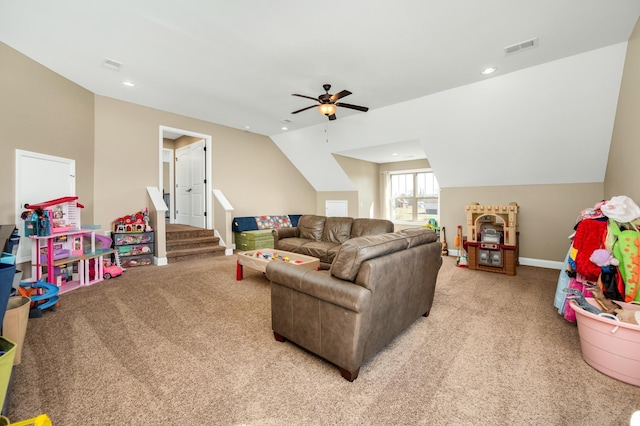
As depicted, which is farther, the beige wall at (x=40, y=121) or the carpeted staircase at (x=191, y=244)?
the carpeted staircase at (x=191, y=244)

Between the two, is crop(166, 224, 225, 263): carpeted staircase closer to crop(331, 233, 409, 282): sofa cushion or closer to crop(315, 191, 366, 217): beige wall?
crop(315, 191, 366, 217): beige wall

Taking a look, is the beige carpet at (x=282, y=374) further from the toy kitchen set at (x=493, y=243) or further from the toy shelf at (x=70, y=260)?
the toy kitchen set at (x=493, y=243)

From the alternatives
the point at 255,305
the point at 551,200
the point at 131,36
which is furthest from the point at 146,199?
the point at 551,200

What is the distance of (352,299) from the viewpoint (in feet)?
5.61

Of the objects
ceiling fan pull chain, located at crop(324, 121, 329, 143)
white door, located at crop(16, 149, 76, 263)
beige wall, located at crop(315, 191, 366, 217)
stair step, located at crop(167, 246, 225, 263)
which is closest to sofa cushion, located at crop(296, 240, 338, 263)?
stair step, located at crop(167, 246, 225, 263)

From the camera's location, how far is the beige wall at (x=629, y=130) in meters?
2.71

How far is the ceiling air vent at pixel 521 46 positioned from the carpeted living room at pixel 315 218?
0.03 metres

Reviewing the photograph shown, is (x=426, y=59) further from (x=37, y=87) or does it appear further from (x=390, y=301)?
(x=37, y=87)

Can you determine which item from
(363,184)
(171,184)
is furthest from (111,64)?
(363,184)

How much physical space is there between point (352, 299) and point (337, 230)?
3056mm

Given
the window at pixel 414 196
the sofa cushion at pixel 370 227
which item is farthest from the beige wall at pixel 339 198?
the sofa cushion at pixel 370 227

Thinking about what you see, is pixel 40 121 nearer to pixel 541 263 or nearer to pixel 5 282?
pixel 5 282

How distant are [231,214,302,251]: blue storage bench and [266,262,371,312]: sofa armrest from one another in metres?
3.71

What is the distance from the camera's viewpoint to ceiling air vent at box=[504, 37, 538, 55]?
2.91m
